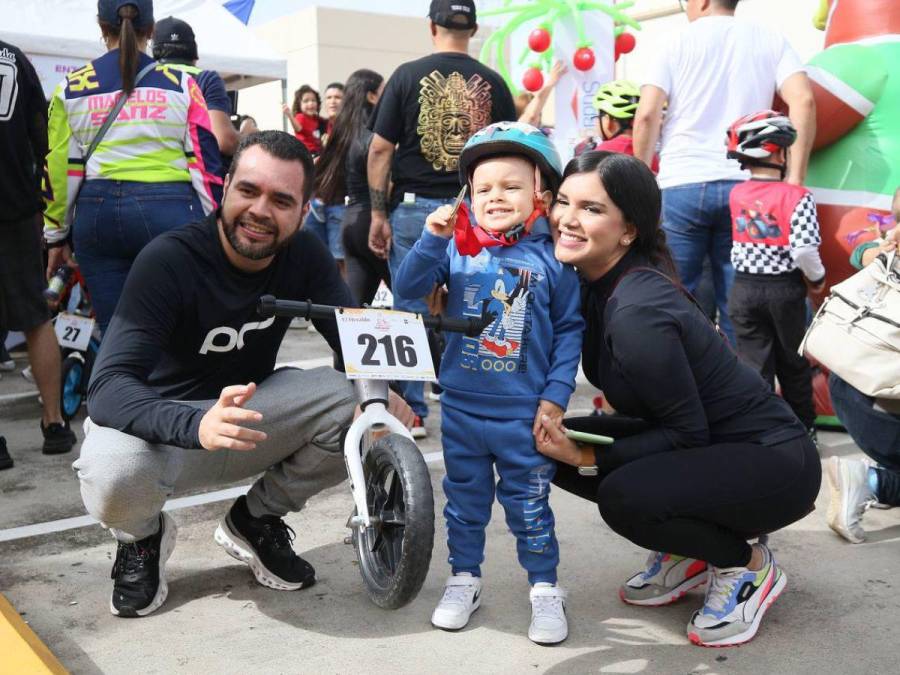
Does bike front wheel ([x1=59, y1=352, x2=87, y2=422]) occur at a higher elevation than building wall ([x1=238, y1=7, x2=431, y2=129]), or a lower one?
lower

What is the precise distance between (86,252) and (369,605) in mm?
2248

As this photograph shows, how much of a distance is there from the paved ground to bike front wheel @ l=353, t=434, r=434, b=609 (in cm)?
27

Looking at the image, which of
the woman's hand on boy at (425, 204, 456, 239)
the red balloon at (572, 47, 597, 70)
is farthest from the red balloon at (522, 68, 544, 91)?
the woman's hand on boy at (425, 204, 456, 239)

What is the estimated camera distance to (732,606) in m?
2.73

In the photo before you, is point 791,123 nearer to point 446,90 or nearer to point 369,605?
point 446,90

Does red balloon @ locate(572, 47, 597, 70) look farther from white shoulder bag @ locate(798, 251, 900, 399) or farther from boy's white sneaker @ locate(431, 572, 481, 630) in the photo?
boy's white sneaker @ locate(431, 572, 481, 630)

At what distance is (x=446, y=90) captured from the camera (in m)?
4.44

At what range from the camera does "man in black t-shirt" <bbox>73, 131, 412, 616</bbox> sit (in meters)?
2.64

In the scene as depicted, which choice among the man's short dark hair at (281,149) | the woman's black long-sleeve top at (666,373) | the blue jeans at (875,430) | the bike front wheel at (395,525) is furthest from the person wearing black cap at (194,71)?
the blue jeans at (875,430)

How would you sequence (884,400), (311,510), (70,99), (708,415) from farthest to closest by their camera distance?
(70,99) < (311,510) < (884,400) < (708,415)

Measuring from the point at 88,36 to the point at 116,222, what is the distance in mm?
3724

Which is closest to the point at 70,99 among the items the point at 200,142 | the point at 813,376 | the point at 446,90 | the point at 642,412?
the point at 200,142

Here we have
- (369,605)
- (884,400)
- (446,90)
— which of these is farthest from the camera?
(446,90)

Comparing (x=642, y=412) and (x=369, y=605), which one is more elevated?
(x=642, y=412)
